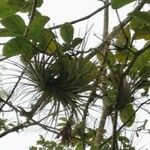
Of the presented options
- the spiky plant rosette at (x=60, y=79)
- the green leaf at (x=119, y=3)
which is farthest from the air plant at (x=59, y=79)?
the green leaf at (x=119, y=3)

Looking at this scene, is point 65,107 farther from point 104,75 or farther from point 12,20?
point 12,20

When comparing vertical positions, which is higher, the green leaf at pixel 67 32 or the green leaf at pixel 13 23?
the green leaf at pixel 67 32

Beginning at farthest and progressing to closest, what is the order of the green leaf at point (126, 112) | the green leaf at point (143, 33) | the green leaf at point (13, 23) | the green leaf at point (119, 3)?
the green leaf at point (126, 112)
the green leaf at point (143, 33)
the green leaf at point (13, 23)
the green leaf at point (119, 3)

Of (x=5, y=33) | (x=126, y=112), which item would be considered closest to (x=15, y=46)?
(x=5, y=33)

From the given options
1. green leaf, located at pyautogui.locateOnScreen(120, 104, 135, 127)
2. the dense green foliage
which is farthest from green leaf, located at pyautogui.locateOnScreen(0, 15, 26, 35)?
green leaf, located at pyautogui.locateOnScreen(120, 104, 135, 127)

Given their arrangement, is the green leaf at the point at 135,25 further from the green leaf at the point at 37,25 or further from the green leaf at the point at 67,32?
the green leaf at the point at 37,25

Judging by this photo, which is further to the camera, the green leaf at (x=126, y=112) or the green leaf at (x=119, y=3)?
the green leaf at (x=126, y=112)

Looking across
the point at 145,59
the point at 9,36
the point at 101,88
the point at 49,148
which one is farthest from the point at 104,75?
the point at 49,148
